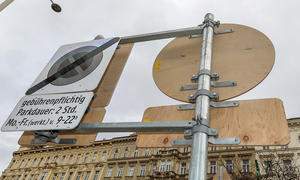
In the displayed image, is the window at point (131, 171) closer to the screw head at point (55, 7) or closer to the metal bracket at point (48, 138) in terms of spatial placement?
the screw head at point (55, 7)

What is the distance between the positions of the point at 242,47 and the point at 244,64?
0.19 m

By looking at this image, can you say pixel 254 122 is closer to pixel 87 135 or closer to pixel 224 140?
pixel 224 140

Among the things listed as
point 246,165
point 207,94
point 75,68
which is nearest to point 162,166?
point 246,165

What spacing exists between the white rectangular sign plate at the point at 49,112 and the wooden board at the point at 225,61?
0.63 m

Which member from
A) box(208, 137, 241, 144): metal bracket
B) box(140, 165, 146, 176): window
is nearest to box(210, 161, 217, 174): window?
box(140, 165, 146, 176): window

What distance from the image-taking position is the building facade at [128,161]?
2397 centimetres

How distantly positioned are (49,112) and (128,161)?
3187 centimetres

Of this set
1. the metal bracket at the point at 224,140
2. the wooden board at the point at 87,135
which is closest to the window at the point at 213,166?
the wooden board at the point at 87,135

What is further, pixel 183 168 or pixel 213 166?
pixel 183 168

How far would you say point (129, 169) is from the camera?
31.1 m

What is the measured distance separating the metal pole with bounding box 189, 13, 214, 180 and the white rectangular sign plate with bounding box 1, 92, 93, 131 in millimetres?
696

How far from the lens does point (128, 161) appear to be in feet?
104

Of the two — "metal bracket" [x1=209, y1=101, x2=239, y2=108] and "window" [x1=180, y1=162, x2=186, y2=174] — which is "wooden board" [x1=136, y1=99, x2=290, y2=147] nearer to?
"metal bracket" [x1=209, y1=101, x2=239, y2=108]

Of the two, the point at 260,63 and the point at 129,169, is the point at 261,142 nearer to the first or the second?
the point at 260,63
